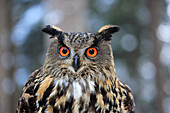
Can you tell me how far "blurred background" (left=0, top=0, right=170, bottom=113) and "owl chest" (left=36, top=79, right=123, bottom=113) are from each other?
3.30 feet

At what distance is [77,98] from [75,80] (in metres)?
0.16

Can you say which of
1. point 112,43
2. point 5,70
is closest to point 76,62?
point 5,70

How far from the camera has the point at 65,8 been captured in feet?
9.94

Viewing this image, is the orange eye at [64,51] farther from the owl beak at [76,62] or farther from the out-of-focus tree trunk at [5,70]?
the out-of-focus tree trunk at [5,70]

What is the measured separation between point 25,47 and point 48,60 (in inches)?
369

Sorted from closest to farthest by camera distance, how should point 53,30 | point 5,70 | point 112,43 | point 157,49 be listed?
point 53,30 → point 157,49 → point 5,70 → point 112,43

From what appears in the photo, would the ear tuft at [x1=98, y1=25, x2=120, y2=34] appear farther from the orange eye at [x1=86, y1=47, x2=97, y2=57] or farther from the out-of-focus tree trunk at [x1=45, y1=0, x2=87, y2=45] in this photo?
the out-of-focus tree trunk at [x1=45, y1=0, x2=87, y2=45]

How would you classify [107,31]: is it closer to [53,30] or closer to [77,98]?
[53,30]

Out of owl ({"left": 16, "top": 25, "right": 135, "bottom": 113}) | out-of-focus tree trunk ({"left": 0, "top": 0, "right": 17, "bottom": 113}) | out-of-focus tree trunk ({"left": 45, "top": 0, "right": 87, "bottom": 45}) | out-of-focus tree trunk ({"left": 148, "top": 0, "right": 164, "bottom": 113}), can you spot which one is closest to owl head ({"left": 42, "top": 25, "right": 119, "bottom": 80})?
owl ({"left": 16, "top": 25, "right": 135, "bottom": 113})

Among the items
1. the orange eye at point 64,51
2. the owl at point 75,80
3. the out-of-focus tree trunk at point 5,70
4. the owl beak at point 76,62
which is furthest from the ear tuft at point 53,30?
the out-of-focus tree trunk at point 5,70

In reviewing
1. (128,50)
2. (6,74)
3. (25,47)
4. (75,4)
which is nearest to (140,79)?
(128,50)

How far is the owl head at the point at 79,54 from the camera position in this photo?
199 cm

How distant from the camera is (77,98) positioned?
2.01 meters

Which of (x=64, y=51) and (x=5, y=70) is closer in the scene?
(x=64, y=51)
